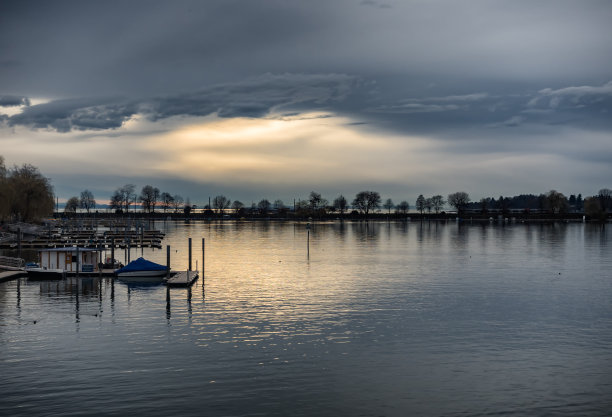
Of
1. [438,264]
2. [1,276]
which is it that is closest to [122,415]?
[1,276]

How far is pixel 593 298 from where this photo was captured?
53812 millimetres

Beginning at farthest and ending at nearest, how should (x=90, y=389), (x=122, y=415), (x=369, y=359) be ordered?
(x=369, y=359), (x=90, y=389), (x=122, y=415)

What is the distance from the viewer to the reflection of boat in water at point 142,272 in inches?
2454

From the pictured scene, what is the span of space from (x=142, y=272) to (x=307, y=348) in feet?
113

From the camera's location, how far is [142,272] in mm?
62375

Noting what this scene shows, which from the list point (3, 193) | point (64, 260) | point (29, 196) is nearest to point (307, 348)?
point (64, 260)

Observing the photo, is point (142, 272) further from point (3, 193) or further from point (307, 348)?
point (3, 193)

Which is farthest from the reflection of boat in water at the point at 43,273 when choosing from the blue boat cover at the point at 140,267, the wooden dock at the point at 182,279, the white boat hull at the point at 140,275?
the wooden dock at the point at 182,279

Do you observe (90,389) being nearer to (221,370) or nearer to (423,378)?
(221,370)

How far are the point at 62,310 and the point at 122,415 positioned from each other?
26.0m

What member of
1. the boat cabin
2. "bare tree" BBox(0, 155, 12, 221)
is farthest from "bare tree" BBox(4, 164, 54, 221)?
the boat cabin

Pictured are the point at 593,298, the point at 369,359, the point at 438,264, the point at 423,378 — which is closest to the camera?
the point at 423,378

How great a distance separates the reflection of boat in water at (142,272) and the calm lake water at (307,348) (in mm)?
3642

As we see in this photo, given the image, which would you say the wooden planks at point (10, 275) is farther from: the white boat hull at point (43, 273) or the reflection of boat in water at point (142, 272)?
the reflection of boat in water at point (142, 272)
